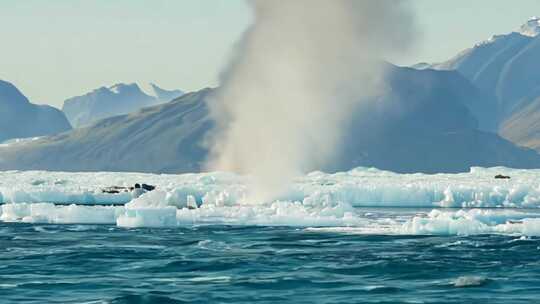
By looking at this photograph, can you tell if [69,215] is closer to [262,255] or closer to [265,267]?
[262,255]

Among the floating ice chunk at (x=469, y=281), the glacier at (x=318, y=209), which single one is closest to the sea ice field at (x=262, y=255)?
the floating ice chunk at (x=469, y=281)

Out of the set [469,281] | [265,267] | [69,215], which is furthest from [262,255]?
[69,215]

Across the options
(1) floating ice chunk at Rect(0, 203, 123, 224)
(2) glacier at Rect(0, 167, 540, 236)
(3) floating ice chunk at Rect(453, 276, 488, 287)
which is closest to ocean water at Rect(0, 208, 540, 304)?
(3) floating ice chunk at Rect(453, 276, 488, 287)

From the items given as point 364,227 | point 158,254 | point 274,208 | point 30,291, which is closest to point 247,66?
point 274,208

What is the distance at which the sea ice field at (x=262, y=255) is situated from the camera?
46.3m

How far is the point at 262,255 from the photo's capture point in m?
58.5

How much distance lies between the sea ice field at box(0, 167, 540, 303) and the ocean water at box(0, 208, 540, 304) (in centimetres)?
5

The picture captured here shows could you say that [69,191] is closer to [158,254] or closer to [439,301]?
[158,254]

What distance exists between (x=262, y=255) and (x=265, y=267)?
4.63 meters

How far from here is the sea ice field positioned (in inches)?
1824

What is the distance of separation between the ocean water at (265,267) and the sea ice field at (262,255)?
0.17 ft

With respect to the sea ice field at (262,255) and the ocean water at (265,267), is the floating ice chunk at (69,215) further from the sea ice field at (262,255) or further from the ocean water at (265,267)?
the ocean water at (265,267)

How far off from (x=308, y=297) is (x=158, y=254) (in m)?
15.2

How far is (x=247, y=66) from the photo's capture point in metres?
186
